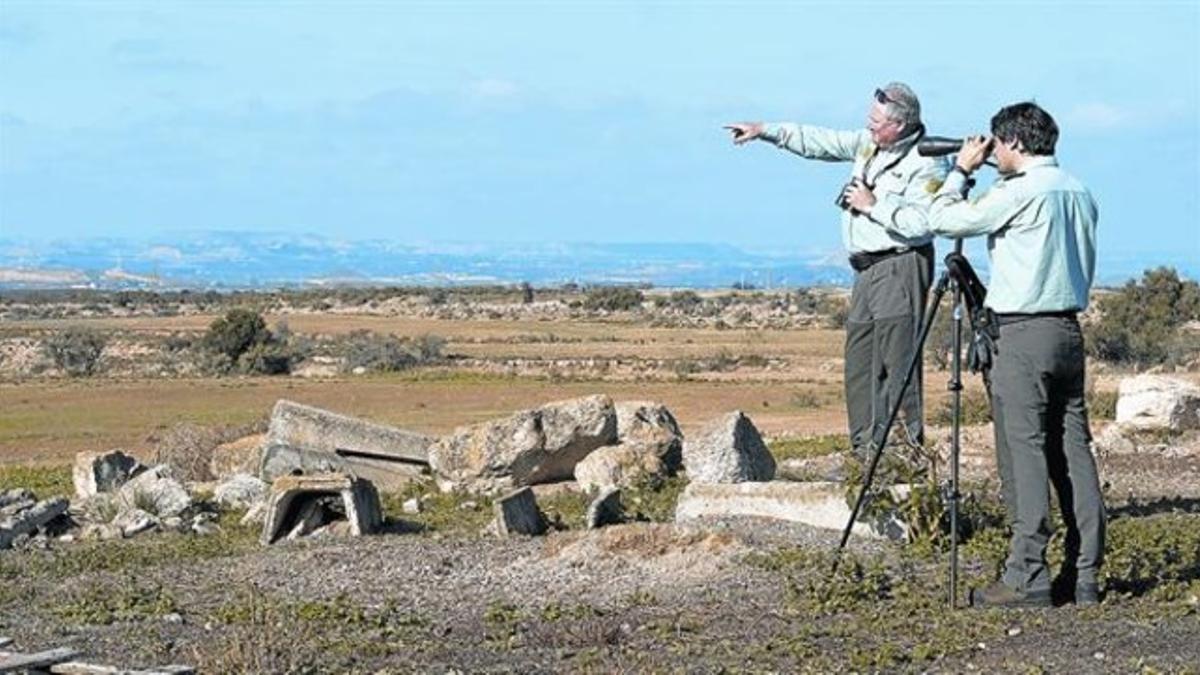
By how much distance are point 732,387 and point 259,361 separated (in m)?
17.8

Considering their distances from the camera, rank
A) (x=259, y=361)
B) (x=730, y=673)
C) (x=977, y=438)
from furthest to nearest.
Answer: (x=259, y=361) → (x=977, y=438) → (x=730, y=673)

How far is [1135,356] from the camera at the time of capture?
145 ft

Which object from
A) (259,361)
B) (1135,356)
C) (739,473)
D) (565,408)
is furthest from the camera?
(259,361)

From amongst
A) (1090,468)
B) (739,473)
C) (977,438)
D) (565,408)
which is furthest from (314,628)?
(977,438)

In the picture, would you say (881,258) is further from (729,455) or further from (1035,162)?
(729,455)

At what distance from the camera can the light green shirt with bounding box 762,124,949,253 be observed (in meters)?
11.7

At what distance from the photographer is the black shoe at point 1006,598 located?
963 cm

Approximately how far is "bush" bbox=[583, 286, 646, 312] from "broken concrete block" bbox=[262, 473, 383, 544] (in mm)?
86010

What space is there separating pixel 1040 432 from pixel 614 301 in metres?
92.6

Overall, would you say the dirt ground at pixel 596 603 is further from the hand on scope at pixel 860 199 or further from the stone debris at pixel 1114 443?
the hand on scope at pixel 860 199

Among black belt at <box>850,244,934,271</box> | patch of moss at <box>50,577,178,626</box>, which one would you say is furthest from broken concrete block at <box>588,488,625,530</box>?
patch of moss at <box>50,577,178,626</box>

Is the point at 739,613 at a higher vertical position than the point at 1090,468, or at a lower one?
lower

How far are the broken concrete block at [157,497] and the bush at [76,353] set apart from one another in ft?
130

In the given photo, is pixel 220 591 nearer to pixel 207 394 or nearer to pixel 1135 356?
pixel 207 394
